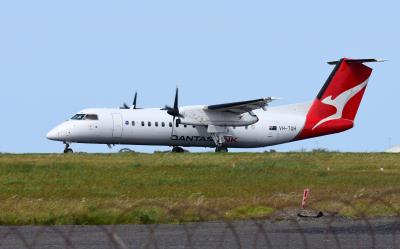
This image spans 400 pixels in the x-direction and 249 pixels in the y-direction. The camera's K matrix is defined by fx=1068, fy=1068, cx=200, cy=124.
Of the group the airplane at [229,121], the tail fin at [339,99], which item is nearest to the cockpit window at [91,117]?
the airplane at [229,121]

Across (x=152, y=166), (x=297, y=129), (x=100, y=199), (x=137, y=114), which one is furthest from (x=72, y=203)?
(x=297, y=129)

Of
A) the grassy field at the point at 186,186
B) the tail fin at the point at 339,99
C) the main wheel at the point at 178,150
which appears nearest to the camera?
the grassy field at the point at 186,186

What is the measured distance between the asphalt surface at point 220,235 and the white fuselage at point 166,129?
29.1 meters

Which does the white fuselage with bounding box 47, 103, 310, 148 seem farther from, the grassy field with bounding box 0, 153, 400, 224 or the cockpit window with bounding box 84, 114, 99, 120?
the grassy field with bounding box 0, 153, 400, 224

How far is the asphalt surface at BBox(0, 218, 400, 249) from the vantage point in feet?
58.6

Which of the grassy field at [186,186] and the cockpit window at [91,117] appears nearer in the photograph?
the grassy field at [186,186]

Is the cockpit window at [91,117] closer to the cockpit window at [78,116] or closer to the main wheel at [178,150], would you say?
the cockpit window at [78,116]

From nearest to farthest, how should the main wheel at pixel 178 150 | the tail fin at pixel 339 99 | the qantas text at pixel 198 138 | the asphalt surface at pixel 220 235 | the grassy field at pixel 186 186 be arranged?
the asphalt surface at pixel 220 235 → the grassy field at pixel 186 186 → the qantas text at pixel 198 138 → the main wheel at pixel 178 150 → the tail fin at pixel 339 99

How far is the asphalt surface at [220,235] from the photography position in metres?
17.9

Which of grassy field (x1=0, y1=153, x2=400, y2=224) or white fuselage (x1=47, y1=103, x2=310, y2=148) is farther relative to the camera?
white fuselage (x1=47, y1=103, x2=310, y2=148)

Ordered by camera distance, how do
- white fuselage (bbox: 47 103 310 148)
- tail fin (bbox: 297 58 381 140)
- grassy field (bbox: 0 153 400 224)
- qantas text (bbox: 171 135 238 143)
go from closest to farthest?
grassy field (bbox: 0 153 400 224)
white fuselage (bbox: 47 103 310 148)
qantas text (bbox: 171 135 238 143)
tail fin (bbox: 297 58 381 140)

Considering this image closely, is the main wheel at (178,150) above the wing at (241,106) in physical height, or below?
below

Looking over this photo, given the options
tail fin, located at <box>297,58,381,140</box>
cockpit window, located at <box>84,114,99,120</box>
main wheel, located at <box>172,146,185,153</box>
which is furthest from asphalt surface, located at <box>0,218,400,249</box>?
tail fin, located at <box>297,58,381,140</box>

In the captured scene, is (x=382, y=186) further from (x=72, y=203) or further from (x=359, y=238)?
(x=359, y=238)
